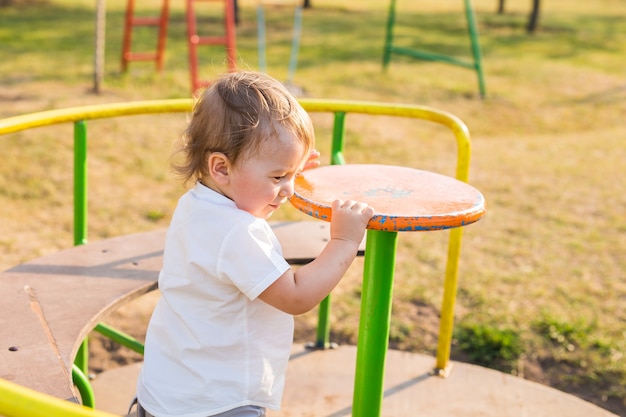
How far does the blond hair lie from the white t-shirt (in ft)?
0.35

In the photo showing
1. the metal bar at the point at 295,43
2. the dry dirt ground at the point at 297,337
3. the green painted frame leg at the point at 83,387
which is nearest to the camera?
the green painted frame leg at the point at 83,387

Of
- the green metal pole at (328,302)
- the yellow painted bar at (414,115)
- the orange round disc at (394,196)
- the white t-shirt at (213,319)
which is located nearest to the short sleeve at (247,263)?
the white t-shirt at (213,319)

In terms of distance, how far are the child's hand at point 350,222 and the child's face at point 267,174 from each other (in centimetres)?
12

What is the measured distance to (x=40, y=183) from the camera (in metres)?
5.12

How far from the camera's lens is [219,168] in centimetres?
161

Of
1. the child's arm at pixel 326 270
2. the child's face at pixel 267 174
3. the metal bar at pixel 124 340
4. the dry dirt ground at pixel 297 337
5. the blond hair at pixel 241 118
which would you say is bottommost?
the dry dirt ground at pixel 297 337

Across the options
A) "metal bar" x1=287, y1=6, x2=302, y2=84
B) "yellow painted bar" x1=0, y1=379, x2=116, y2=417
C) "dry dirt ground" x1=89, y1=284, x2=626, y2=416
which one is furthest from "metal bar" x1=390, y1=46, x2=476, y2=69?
"yellow painted bar" x1=0, y1=379, x2=116, y2=417

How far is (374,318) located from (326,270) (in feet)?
1.22

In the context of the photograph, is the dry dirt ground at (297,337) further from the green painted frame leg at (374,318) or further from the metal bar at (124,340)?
the green painted frame leg at (374,318)

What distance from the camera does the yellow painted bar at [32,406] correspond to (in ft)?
3.26

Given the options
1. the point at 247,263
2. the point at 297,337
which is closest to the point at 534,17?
the point at 297,337

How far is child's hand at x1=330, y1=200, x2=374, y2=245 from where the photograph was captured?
5.52 feet

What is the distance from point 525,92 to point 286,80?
8.49ft

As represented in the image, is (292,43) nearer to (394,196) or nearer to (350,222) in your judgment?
(394,196)
